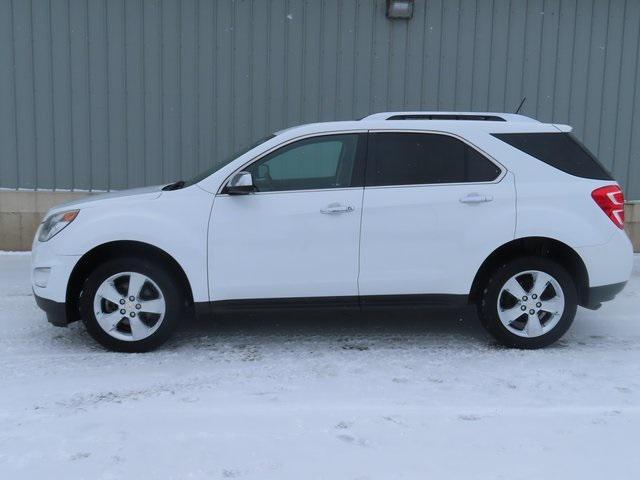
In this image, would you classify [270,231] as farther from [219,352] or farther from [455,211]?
[455,211]

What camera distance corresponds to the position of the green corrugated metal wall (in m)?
8.96

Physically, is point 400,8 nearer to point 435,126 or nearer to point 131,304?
point 435,126

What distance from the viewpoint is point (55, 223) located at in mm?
5211

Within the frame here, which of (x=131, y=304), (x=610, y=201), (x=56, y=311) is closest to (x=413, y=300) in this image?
(x=610, y=201)

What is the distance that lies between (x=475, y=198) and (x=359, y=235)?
893 mm

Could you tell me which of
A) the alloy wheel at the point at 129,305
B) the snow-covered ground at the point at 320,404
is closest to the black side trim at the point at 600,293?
the snow-covered ground at the point at 320,404

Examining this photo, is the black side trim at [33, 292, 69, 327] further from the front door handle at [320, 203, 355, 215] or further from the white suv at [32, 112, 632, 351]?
the front door handle at [320, 203, 355, 215]

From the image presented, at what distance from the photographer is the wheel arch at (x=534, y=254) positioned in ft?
17.3

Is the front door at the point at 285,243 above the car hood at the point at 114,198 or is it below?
below

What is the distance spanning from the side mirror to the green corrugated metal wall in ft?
13.8

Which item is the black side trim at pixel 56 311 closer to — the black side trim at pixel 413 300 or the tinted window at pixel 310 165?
the tinted window at pixel 310 165

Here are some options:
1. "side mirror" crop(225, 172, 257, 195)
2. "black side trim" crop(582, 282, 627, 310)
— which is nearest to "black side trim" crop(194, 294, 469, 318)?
"side mirror" crop(225, 172, 257, 195)

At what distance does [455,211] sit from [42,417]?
305 cm

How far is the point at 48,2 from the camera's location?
29.0 ft
